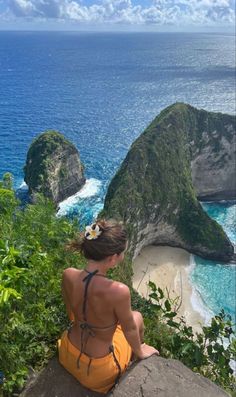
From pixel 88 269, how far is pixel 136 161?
169 ft

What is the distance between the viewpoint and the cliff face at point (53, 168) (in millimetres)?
64438

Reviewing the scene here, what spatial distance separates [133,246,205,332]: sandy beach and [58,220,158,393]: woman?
3857 cm

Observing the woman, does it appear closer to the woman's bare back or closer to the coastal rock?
the woman's bare back

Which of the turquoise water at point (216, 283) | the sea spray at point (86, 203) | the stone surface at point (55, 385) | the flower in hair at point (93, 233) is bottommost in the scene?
the turquoise water at point (216, 283)

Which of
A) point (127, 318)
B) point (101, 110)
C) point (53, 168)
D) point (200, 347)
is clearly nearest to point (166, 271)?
point (53, 168)

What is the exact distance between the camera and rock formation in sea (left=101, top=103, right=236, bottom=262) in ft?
175

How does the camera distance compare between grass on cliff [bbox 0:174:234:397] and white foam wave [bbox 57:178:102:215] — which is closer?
grass on cliff [bbox 0:174:234:397]

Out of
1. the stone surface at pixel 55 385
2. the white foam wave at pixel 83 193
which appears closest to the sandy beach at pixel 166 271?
the white foam wave at pixel 83 193

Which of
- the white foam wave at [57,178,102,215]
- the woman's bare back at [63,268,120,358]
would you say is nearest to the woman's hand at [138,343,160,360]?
the woman's bare back at [63,268,120,358]

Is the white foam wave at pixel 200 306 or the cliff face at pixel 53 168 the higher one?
the cliff face at pixel 53 168

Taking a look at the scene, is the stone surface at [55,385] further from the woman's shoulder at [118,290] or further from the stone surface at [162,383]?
the woman's shoulder at [118,290]

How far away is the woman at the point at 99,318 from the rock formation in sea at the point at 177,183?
4033 cm

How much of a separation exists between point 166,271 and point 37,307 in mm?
44668

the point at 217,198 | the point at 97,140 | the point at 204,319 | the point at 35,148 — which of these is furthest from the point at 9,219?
the point at 97,140
